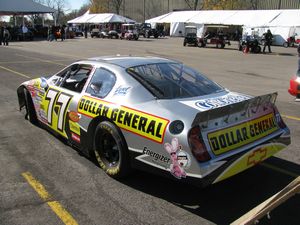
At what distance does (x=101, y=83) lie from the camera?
505 centimetres

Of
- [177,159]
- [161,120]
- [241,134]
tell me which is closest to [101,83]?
[161,120]

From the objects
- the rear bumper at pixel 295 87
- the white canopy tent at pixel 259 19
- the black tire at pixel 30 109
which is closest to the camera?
the black tire at pixel 30 109

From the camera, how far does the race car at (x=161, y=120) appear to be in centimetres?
379

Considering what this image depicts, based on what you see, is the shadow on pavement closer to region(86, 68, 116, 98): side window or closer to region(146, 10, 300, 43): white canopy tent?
region(86, 68, 116, 98): side window

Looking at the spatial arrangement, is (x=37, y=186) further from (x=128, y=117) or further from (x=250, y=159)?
(x=250, y=159)

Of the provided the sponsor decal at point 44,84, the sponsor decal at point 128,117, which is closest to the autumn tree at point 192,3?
the sponsor decal at point 44,84

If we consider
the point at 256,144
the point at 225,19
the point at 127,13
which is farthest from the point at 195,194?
the point at 127,13

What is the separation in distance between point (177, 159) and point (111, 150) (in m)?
1.25

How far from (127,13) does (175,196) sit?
3949 inches

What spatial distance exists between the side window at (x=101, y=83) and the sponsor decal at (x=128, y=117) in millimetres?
110

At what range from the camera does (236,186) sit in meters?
4.50

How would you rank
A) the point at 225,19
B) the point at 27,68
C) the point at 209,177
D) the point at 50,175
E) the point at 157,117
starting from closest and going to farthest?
1. the point at 209,177
2. the point at 157,117
3. the point at 50,175
4. the point at 27,68
5. the point at 225,19

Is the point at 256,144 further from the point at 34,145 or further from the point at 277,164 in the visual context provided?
the point at 34,145

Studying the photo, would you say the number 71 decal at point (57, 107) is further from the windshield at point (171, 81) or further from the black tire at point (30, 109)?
the windshield at point (171, 81)
